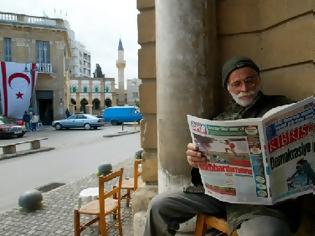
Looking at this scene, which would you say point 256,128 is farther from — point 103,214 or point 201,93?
point 103,214

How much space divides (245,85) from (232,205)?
797mm

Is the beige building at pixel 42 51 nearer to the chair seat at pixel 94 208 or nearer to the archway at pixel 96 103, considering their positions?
the archway at pixel 96 103

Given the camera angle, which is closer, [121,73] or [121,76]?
[121,76]

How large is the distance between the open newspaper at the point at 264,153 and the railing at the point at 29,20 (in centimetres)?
3768

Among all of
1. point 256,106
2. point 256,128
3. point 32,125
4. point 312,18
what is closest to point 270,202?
point 256,128

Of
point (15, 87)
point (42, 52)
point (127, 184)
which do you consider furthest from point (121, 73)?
point (127, 184)

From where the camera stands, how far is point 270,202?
Result: 2129 mm

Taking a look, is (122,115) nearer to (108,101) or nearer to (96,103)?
(108,101)

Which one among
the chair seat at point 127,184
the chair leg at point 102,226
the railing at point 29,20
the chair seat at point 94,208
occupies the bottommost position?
the chair leg at point 102,226

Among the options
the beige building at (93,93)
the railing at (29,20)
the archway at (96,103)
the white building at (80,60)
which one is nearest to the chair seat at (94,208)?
the railing at (29,20)

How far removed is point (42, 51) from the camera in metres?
37.6

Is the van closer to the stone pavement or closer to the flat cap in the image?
the stone pavement

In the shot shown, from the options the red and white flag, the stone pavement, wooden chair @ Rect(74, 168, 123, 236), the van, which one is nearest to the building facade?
the van

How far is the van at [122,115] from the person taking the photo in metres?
41.0
